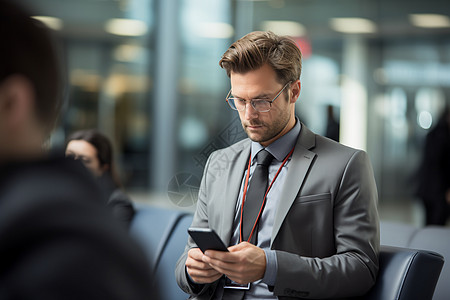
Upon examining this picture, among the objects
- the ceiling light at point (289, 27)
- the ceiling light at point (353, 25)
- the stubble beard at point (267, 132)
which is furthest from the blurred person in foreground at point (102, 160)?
the ceiling light at point (353, 25)

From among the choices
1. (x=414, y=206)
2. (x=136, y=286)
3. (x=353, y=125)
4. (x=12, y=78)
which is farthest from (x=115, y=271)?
(x=414, y=206)

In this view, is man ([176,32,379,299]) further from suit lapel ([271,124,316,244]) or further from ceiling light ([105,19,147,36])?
ceiling light ([105,19,147,36])

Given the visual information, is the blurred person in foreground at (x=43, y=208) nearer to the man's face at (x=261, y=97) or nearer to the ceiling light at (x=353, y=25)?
the man's face at (x=261, y=97)

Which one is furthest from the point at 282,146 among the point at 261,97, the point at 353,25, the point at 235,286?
the point at 353,25

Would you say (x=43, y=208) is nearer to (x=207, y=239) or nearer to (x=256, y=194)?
(x=207, y=239)

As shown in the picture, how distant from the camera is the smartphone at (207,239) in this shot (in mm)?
1656

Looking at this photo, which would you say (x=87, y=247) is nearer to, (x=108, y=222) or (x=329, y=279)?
(x=108, y=222)

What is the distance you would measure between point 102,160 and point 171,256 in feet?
2.63

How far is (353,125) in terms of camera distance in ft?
26.0

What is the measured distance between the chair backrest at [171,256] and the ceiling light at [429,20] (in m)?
5.94

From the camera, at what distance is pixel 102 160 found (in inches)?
129

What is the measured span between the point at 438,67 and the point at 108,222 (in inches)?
312

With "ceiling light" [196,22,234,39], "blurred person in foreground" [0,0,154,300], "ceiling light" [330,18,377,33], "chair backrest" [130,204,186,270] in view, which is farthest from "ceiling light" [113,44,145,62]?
"blurred person in foreground" [0,0,154,300]

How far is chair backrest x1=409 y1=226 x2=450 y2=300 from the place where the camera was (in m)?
2.21
